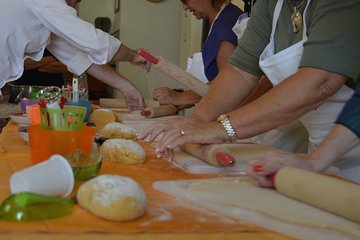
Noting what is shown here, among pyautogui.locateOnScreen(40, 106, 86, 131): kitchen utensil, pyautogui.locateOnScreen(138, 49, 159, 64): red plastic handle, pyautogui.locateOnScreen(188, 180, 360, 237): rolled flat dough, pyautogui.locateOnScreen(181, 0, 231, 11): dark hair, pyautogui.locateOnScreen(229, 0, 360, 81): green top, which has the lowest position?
pyautogui.locateOnScreen(188, 180, 360, 237): rolled flat dough

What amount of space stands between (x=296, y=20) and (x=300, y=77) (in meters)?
0.29

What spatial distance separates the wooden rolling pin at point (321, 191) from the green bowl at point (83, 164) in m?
0.34

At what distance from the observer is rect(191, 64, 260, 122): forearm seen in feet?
4.90

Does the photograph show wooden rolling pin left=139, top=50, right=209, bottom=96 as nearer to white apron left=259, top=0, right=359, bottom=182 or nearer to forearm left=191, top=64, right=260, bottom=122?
A: forearm left=191, top=64, right=260, bottom=122

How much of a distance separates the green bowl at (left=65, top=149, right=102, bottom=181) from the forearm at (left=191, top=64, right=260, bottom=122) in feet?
2.24

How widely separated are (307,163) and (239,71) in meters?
0.67

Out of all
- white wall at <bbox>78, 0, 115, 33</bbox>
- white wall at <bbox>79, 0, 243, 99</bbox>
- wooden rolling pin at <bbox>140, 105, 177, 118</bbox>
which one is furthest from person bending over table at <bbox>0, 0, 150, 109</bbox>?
white wall at <bbox>78, 0, 115, 33</bbox>

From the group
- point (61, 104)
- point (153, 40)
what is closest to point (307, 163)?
point (61, 104)

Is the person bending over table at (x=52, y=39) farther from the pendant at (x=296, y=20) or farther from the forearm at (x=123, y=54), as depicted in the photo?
the pendant at (x=296, y=20)

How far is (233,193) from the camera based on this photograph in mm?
783

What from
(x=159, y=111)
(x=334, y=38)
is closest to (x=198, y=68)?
(x=159, y=111)

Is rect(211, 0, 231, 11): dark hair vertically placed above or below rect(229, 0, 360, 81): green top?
above

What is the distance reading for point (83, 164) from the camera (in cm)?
80

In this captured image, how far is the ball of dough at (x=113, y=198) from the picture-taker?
24.4 inches
